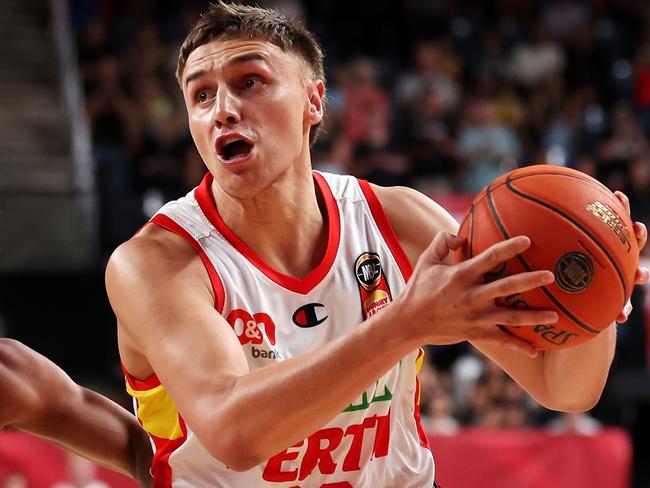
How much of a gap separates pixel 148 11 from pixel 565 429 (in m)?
7.29

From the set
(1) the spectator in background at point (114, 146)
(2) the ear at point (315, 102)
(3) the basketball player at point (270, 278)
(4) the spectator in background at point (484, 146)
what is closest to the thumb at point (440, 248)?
(3) the basketball player at point (270, 278)

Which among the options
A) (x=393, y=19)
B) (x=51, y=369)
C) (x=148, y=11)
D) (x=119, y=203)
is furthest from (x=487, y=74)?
(x=51, y=369)

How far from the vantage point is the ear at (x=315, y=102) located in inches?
132

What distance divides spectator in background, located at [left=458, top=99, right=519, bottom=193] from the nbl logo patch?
6920mm

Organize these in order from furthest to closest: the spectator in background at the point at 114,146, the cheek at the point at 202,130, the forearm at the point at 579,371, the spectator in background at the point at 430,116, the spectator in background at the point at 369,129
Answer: the spectator in background at the point at 430,116 < the spectator in background at the point at 369,129 < the spectator in background at the point at 114,146 < the cheek at the point at 202,130 < the forearm at the point at 579,371

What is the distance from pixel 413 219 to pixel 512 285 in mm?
1268

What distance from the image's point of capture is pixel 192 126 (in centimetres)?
311

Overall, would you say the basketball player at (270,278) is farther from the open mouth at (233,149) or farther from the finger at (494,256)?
the finger at (494,256)

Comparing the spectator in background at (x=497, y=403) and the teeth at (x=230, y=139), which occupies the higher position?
the teeth at (x=230, y=139)

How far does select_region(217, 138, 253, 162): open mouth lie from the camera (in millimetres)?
2998

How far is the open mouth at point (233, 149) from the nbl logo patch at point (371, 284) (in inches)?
19.7

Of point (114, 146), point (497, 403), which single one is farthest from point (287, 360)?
point (114, 146)

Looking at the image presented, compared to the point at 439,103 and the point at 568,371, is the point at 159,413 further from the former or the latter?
the point at 439,103

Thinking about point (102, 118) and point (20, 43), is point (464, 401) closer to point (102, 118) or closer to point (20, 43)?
point (102, 118)
